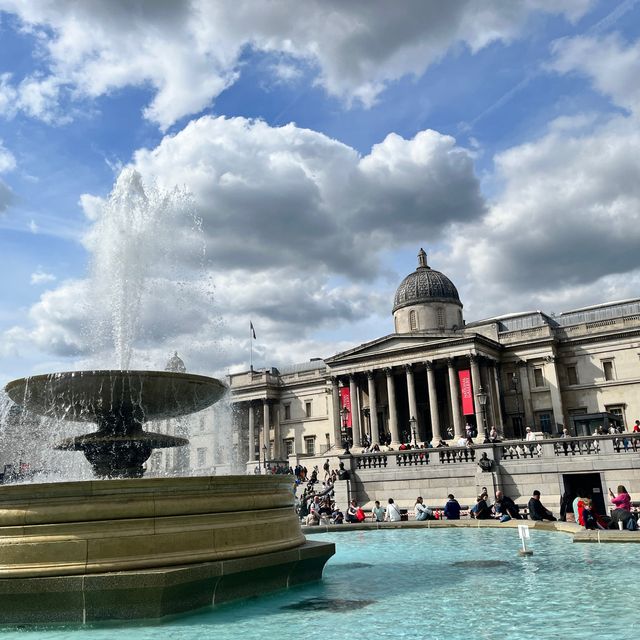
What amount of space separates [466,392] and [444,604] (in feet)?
142

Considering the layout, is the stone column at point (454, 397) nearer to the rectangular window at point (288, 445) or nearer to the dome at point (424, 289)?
the dome at point (424, 289)

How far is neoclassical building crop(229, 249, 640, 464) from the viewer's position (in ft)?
161

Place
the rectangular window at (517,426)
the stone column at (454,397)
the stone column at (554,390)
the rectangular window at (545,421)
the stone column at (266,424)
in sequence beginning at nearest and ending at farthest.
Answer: the stone column at (454,397) < the stone column at (554,390) < the rectangular window at (545,421) < the rectangular window at (517,426) < the stone column at (266,424)

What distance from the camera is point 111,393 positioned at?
920 centimetres

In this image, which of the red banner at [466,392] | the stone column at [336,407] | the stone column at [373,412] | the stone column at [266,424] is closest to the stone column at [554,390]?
the red banner at [466,392]

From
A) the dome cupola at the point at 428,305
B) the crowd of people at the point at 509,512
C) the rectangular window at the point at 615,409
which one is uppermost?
the dome cupola at the point at 428,305

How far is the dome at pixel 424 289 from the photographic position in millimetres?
57875

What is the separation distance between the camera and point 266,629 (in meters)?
5.98

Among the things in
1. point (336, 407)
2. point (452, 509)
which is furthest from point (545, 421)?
point (452, 509)

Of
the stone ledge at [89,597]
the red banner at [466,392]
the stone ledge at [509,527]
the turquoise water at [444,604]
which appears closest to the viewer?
the turquoise water at [444,604]

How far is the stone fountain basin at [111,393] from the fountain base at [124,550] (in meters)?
2.36

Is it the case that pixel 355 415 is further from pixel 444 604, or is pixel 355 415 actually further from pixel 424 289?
pixel 444 604

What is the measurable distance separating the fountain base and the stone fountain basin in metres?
2.36

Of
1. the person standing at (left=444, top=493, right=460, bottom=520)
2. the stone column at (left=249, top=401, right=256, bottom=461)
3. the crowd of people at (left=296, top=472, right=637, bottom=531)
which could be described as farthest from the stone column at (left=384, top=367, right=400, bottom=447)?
the person standing at (left=444, top=493, right=460, bottom=520)
